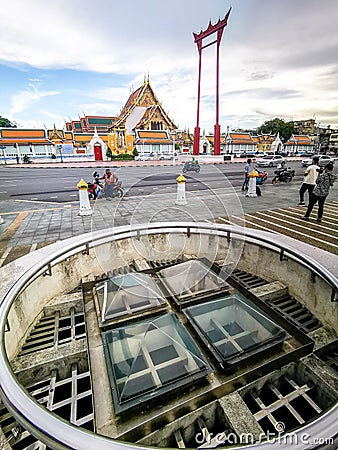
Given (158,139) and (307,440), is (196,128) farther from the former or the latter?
(307,440)

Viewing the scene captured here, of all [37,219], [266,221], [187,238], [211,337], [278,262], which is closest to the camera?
[211,337]

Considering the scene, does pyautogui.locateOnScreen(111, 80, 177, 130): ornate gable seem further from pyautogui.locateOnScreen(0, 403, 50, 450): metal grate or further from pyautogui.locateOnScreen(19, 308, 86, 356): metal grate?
pyautogui.locateOnScreen(0, 403, 50, 450): metal grate

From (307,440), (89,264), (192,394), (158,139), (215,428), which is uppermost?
(158,139)

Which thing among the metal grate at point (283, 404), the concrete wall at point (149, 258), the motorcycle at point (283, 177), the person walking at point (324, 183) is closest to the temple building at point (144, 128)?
the motorcycle at point (283, 177)

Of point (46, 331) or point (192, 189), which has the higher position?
point (192, 189)

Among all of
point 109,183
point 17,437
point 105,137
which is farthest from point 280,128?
point 17,437

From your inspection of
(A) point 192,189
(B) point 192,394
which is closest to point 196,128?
(A) point 192,189

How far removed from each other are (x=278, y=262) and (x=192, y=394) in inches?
100

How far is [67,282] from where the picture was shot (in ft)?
13.4

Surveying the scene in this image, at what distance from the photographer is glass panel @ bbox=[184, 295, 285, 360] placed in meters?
2.69

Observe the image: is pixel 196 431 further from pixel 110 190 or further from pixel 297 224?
pixel 110 190

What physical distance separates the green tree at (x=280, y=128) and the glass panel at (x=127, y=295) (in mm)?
64699

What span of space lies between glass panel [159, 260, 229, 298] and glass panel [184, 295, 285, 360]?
34 cm

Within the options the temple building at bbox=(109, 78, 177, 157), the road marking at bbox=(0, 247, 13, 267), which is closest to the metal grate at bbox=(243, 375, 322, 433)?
the road marking at bbox=(0, 247, 13, 267)
